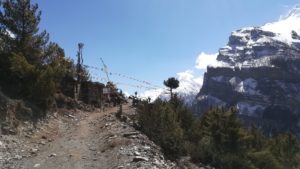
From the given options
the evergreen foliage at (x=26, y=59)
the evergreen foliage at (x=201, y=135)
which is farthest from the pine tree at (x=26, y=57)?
the evergreen foliage at (x=201, y=135)

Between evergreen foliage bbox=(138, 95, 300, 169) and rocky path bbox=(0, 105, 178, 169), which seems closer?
rocky path bbox=(0, 105, 178, 169)

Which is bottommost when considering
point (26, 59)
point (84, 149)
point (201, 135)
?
point (84, 149)

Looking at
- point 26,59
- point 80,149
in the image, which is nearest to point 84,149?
point 80,149

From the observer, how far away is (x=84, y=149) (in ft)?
90.9

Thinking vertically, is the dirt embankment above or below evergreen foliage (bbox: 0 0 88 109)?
below

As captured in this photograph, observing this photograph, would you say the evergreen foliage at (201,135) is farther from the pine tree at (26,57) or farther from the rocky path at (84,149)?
the pine tree at (26,57)

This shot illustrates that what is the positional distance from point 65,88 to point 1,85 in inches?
832

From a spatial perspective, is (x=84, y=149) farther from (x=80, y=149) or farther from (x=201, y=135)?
(x=201, y=135)

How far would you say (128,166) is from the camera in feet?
72.2

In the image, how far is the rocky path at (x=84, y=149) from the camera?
23377 millimetres

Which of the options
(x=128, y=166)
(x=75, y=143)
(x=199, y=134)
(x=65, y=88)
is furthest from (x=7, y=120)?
(x=65, y=88)

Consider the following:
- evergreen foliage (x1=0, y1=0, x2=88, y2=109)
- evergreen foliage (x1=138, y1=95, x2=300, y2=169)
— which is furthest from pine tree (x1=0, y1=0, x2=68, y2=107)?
evergreen foliage (x1=138, y1=95, x2=300, y2=169)

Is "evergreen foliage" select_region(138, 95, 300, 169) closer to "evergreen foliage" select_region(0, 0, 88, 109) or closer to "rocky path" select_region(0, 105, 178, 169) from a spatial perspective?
"rocky path" select_region(0, 105, 178, 169)

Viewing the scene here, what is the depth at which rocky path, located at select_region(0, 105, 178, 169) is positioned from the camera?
23.4m
